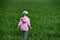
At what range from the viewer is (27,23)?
42.9 feet

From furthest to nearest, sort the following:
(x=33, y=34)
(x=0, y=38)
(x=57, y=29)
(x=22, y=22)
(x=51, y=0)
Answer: (x=51, y=0), (x=57, y=29), (x=33, y=34), (x=0, y=38), (x=22, y=22)

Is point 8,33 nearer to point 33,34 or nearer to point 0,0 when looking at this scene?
point 33,34

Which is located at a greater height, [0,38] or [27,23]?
[27,23]

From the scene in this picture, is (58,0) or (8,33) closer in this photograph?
(8,33)

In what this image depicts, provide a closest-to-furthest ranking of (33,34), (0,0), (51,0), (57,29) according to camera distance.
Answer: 1. (33,34)
2. (57,29)
3. (0,0)
4. (51,0)

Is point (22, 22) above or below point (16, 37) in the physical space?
above

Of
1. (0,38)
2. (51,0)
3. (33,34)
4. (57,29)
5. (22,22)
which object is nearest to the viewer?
(22,22)

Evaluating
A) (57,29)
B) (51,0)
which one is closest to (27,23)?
(57,29)

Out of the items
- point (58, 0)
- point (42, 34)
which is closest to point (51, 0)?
point (58, 0)

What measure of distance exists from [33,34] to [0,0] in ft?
82.1

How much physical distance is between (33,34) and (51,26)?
119 inches

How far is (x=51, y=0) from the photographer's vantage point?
145 feet

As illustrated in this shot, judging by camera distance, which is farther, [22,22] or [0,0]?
[0,0]

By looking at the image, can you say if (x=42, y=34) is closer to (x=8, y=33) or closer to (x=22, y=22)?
(x=8, y=33)
